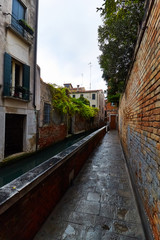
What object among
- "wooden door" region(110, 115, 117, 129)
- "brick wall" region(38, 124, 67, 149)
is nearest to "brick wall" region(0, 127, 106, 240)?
"brick wall" region(38, 124, 67, 149)

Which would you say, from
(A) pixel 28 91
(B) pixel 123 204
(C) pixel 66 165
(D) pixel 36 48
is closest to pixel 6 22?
(D) pixel 36 48

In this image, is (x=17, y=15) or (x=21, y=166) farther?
(x=17, y=15)

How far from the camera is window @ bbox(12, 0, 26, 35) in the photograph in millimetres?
5547

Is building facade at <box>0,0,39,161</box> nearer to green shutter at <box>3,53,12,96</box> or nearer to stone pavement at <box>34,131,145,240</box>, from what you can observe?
green shutter at <box>3,53,12,96</box>

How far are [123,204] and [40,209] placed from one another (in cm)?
166

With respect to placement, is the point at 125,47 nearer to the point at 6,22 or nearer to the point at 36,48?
the point at 36,48

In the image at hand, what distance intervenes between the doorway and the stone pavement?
173 inches

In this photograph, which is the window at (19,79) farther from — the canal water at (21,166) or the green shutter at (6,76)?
the canal water at (21,166)

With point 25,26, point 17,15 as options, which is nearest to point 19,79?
point 25,26

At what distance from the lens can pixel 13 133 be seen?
608 centimetres

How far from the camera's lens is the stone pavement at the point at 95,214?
1.67 metres

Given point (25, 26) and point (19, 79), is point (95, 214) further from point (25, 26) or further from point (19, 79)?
point (25, 26)

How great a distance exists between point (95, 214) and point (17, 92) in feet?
19.8

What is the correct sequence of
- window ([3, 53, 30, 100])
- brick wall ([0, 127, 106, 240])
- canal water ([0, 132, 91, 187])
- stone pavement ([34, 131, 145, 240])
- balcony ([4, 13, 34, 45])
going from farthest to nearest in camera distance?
window ([3, 53, 30, 100]) → balcony ([4, 13, 34, 45]) → canal water ([0, 132, 91, 187]) → stone pavement ([34, 131, 145, 240]) → brick wall ([0, 127, 106, 240])
